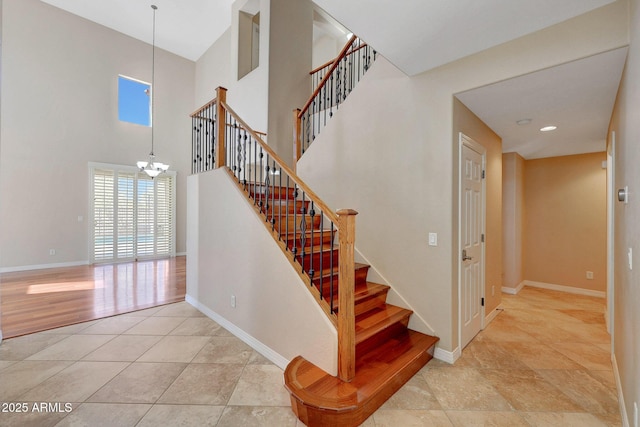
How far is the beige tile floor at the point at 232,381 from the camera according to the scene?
1848mm

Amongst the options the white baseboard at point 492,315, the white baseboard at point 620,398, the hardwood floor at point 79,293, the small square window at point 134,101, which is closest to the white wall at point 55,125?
the small square window at point 134,101

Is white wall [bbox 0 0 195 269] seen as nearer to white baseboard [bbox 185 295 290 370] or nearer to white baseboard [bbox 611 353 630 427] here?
white baseboard [bbox 185 295 290 370]

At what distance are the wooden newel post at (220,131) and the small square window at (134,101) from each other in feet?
18.4

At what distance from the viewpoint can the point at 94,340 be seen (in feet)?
9.46

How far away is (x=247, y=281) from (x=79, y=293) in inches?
140

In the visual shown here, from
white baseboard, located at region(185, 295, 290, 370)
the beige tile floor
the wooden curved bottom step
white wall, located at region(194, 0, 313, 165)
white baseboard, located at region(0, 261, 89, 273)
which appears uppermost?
white wall, located at region(194, 0, 313, 165)

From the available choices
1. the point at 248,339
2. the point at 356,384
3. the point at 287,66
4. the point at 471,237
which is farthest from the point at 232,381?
the point at 287,66

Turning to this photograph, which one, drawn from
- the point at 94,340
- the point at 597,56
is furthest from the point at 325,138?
the point at 94,340

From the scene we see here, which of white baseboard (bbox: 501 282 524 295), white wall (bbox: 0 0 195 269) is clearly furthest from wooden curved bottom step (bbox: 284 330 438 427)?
white wall (bbox: 0 0 195 269)

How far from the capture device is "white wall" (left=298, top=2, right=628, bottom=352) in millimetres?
2135

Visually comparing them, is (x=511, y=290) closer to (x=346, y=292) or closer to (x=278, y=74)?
(x=346, y=292)

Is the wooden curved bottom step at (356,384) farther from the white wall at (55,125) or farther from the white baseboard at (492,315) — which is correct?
the white wall at (55,125)

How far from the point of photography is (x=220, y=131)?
3.48 meters

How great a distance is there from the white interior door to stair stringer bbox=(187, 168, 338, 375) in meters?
1.53
